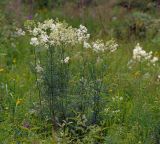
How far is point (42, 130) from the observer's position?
420cm

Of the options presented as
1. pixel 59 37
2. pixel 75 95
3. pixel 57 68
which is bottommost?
pixel 75 95

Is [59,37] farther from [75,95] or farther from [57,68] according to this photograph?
[75,95]

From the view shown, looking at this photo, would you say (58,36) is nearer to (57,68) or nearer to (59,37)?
(59,37)

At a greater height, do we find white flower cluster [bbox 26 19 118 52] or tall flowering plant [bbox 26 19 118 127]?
white flower cluster [bbox 26 19 118 52]

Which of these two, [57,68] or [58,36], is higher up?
[58,36]

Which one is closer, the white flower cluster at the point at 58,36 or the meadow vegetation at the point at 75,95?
the meadow vegetation at the point at 75,95

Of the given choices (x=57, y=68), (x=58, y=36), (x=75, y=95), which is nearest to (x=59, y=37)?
(x=58, y=36)

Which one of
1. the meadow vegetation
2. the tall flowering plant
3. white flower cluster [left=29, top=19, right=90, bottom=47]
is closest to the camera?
the meadow vegetation

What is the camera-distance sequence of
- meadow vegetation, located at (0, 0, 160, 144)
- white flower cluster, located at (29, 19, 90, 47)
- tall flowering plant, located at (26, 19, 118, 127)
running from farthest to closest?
tall flowering plant, located at (26, 19, 118, 127), white flower cluster, located at (29, 19, 90, 47), meadow vegetation, located at (0, 0, 160, 144)

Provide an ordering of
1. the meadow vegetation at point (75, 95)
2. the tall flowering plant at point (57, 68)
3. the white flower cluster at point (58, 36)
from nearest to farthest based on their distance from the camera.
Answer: the meadow vegetation at point (75, 95)
the white flower cluster at point (58, 36)
the tall flowering plant at point (57, 68)

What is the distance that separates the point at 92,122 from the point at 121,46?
8.96 feet

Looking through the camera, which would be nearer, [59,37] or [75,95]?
[59,37]

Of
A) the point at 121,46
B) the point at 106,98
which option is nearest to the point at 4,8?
the point at 121,46

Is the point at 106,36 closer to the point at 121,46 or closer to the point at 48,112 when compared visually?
the point at 121,46
